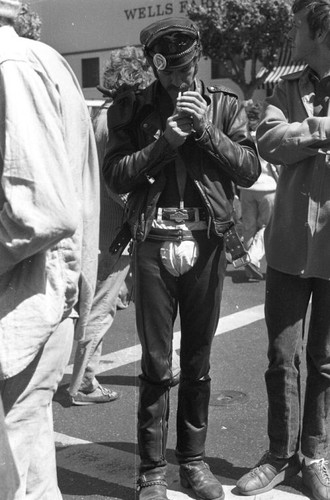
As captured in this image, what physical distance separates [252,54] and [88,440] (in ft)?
82.9

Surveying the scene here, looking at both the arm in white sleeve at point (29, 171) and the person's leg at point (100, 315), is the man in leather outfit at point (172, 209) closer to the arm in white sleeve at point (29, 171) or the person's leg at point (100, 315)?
the arm in white sleeve at point (29, 171)

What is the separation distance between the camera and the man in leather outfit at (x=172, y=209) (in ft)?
10.7

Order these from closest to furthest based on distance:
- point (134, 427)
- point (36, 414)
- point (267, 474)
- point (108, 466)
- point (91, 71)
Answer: point (36, 414) → point (267, 474) → point (108, 466) → point (134, 427) → point (91, 71)

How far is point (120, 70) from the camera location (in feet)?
14.7

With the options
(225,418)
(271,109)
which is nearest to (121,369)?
(225,418)

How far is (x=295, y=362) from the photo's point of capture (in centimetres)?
358

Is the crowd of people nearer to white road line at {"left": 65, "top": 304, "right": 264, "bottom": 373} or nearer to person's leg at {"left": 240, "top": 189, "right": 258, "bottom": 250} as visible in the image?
white road line at {"left": 65, "top": 304, "right": 264, "bottom": 373}

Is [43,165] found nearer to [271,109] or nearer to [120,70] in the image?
[271,109]

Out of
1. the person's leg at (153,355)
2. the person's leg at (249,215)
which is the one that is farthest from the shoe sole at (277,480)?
the person's leg at (249,215)

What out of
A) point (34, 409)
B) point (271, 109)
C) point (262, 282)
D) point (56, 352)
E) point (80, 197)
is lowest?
point (262, 282)

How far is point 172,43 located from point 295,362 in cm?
153

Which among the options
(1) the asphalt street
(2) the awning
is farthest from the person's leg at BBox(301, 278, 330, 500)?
(2) the awning

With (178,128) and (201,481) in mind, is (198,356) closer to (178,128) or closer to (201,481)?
(201,481)

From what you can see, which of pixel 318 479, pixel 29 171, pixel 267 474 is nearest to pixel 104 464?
pixel 267 474
